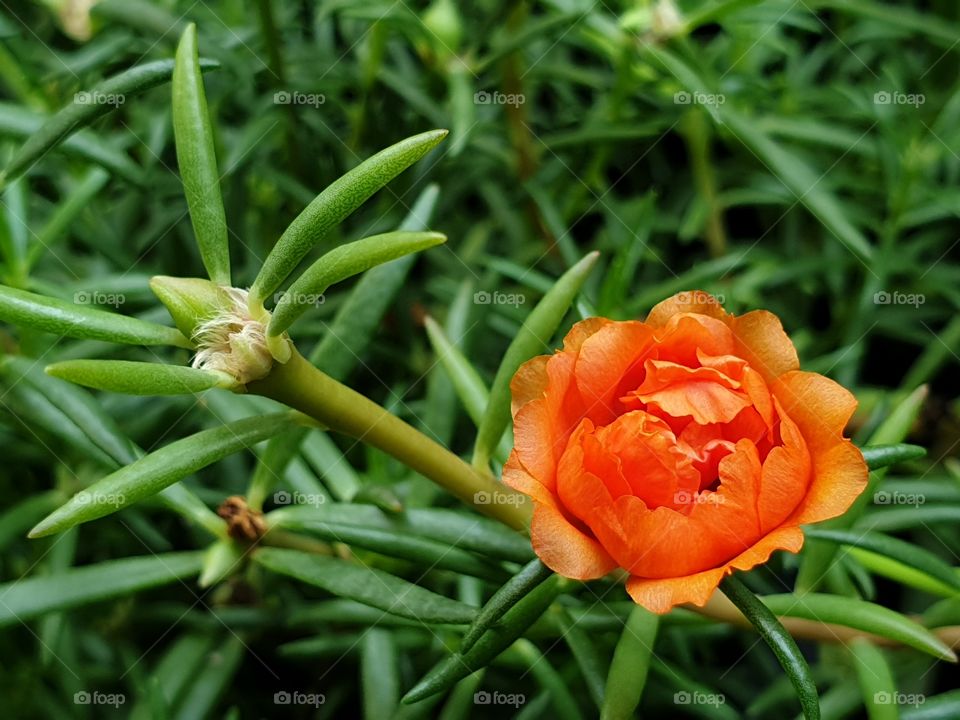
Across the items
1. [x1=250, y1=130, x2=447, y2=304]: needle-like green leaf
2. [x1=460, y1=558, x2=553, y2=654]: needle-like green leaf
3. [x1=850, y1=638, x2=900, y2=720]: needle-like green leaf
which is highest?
[x1=250, y1=130, x2=447, y2=304]: needle-like green leaf

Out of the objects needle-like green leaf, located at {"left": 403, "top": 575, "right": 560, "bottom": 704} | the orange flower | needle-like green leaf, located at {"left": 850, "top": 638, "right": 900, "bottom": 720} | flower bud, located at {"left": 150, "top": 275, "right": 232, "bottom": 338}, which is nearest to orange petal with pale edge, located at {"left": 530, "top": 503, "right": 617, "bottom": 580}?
the orange flower

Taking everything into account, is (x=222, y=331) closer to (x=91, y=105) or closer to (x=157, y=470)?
(x=157, y=470)

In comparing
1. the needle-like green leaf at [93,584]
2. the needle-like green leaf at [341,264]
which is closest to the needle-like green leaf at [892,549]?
the needle-like green leaf at [341,264]

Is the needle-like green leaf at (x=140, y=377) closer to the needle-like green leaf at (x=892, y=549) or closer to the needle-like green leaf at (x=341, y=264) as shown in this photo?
the needle-like green leaf at (x=341, y=264)

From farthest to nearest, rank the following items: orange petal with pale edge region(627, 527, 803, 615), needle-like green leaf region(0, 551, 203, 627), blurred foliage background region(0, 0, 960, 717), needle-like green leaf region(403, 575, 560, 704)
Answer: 1. blurred foliage background region(0, 0, 960, 717)
2. needle-like green leaf region(0, 551, 203, 627)
3. needle-like green leaf region(403, 575, 560, 704)
4. orange petal with pale edge region(627, 527, 803, 615)

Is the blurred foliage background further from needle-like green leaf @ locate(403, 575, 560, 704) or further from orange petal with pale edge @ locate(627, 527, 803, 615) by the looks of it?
orange petal with pale edge @ locate(627, 527, 803, 615)

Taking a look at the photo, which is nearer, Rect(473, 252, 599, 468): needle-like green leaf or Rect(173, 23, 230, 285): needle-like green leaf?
Rect(173, 23, 230, 285): needle-like green leaf
